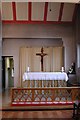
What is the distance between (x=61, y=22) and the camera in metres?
11.5

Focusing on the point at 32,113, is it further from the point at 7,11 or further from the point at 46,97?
the point at 7,11

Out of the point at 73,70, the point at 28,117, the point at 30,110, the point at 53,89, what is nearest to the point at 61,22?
the point at 73,70

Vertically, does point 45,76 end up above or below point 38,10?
below

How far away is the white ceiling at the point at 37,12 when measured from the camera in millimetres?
10453

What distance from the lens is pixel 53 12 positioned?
1084cm

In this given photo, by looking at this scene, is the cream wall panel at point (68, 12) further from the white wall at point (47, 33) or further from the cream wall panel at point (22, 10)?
the cream wall panel at point (22, 10)

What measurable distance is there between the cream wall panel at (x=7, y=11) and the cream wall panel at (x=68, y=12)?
2421 mm

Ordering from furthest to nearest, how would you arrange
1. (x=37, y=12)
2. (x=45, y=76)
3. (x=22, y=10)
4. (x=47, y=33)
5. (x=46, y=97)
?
(x=47, y=33)
(x=37, y=12)
(x=22, y=10)
(x=45, y=76)
(x=46, y=97)

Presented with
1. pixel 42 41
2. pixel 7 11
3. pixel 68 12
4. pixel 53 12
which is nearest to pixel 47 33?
pixel 42 41

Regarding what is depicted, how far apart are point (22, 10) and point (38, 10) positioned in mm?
721

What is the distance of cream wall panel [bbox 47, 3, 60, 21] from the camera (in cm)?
1050

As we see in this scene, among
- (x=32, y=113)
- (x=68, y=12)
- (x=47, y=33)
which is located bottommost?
(x=32, y=113)

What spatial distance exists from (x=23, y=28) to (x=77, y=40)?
8.83 feet

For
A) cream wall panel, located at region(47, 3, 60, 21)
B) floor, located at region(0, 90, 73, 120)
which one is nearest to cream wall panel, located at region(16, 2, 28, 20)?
cream wall panel, located at region(47, 3, 60, 21)
